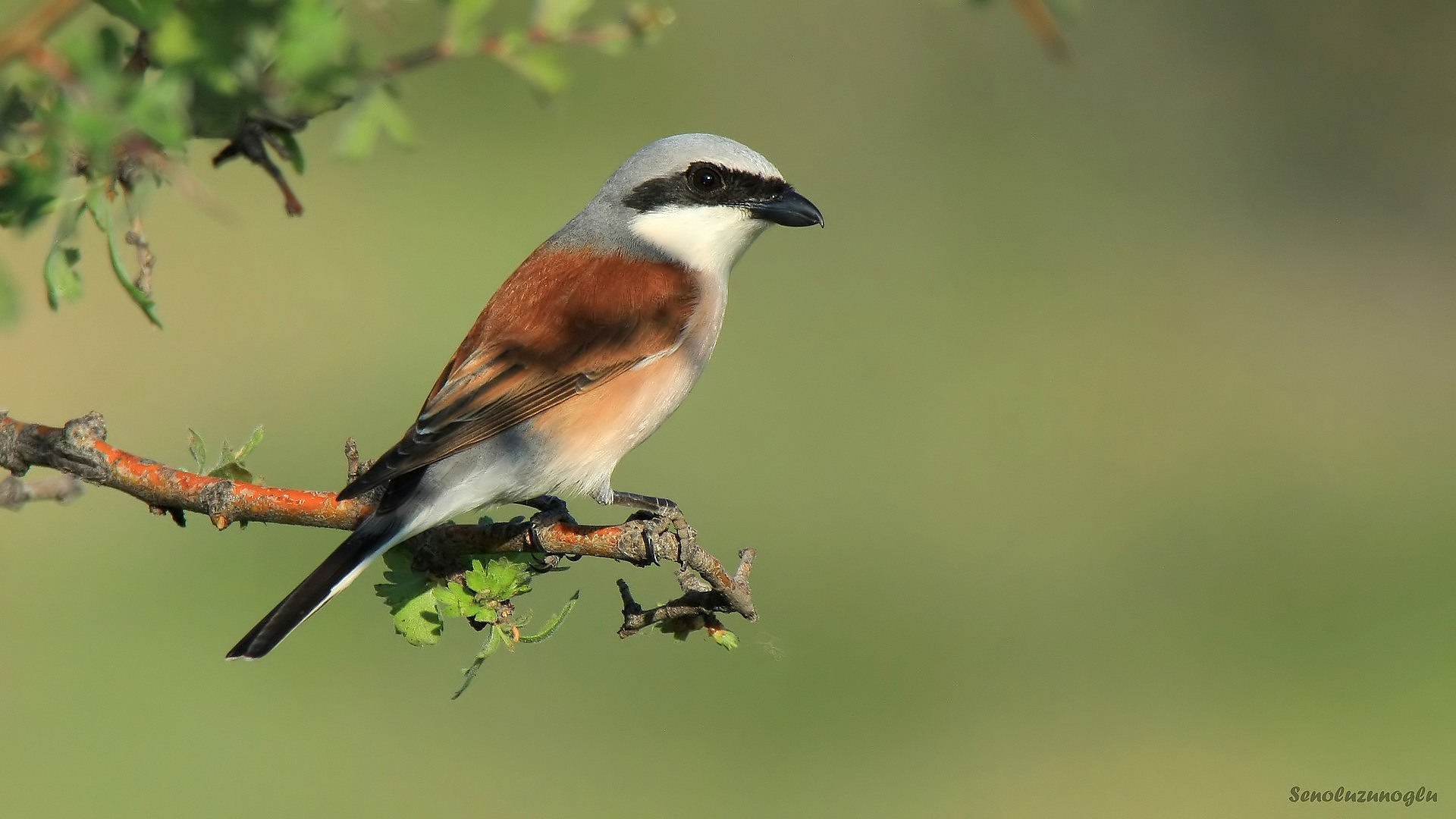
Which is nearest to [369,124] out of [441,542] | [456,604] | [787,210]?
[456,604]

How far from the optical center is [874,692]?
19.4 feet

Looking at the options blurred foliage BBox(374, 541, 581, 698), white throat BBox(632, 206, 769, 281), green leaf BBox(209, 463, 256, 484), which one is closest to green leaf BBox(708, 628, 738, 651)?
blurred foliage BBox(374, 541, 581, 698)

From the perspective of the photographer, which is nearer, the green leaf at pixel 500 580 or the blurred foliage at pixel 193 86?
the blurred foliage at pixel 193 86

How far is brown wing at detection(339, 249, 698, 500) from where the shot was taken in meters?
2.53

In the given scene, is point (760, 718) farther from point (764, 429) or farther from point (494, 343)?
point (494, 343)

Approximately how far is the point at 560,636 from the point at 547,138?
4.32 metres

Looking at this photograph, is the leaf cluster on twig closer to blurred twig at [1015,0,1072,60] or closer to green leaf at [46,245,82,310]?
green leaf at [46,245,82,310]

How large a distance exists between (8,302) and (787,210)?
200cm

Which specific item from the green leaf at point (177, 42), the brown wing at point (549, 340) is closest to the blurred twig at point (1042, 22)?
the green leaf at point (177, 42)

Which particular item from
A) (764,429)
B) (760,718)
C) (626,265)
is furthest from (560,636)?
(626,265)

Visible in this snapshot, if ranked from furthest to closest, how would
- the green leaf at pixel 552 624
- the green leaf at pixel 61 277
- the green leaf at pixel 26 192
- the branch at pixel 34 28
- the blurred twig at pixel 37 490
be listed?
the green leaf at pixel 552 624, the blurred twig at pixel 37 490, the green leaf at pixel 61 277, the green leaf at pixel 26 192, the branch at pixel 34 28

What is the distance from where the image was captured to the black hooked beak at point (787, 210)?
2871 millimetres

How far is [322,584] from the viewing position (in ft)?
6.95

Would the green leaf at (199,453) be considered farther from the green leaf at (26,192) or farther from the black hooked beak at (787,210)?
the black hooked beak at (787,210)
